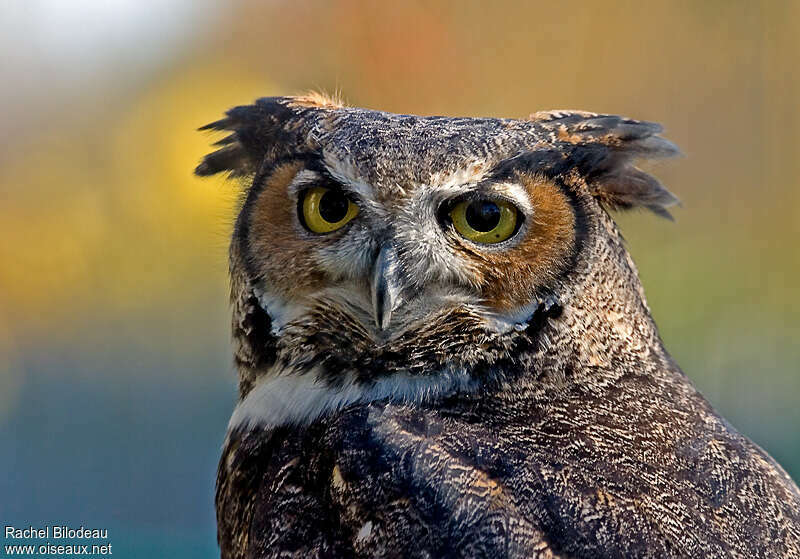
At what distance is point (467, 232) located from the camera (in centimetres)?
118

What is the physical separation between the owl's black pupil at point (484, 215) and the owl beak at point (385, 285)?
0.12 m

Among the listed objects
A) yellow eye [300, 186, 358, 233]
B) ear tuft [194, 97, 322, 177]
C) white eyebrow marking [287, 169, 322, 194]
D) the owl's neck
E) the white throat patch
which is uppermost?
ear tuft [194, 97, 322, 177]

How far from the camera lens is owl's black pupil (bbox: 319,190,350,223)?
3.92 ft

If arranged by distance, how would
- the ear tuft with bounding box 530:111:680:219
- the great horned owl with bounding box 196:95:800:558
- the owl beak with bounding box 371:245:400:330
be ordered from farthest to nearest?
the ear tuft with bounding box 530:111:680:219 → the owl beak with bounding box 371:245:400:330 → the great horned owl with bounding box 196:95:800:558

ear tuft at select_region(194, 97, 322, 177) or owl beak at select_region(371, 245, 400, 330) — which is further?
ear tuft at select_region(194, 97, 322, 177)

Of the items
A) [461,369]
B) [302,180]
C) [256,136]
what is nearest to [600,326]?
[461,369]

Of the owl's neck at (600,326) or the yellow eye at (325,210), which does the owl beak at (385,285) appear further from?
the owl's neck at (600,326)

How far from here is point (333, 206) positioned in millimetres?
1205

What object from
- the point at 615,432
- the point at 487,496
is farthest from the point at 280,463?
the point at 615,432

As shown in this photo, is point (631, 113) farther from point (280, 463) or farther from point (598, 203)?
point (280, 463)

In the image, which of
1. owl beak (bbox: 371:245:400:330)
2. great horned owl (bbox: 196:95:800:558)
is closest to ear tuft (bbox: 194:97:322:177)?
great horned owl (bbox: 196:95:800:558)

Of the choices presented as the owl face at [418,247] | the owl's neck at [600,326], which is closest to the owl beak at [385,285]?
the owl face at [418,247]

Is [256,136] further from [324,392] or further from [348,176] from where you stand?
[324,392]

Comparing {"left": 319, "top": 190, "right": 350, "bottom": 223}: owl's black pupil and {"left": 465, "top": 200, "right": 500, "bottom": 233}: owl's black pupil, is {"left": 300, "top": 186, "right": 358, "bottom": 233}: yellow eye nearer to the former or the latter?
{"left": 319, "top": 190, "right": 350, "bottom": 223}: owl's black pupil
